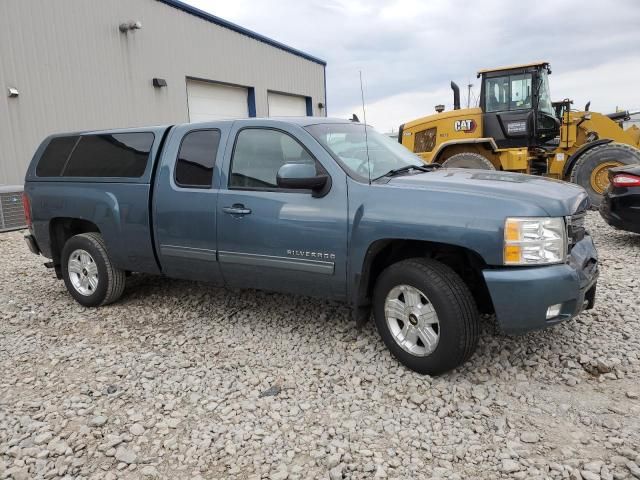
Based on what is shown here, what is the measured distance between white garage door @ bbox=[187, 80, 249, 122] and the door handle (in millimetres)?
11389

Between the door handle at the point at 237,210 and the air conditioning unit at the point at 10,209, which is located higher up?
the door handle at the point at 237,210

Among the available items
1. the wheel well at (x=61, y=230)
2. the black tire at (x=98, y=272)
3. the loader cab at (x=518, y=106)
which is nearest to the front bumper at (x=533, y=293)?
the black tire at (x=98, y=272)

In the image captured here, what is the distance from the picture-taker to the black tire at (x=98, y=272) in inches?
192

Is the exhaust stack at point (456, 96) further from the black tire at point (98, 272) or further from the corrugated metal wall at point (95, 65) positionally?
the corrugated metal wall at point (95, 65)

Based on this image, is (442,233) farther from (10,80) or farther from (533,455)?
(10,80)

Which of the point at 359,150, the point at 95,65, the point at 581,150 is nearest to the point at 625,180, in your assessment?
the point at 581,150

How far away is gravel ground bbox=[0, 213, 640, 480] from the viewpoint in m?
2.57

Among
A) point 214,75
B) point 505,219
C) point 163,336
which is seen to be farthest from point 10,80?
point 505,219

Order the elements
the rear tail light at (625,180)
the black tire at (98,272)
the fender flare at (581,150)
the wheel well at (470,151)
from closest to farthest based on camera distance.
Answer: the black tire at (98,272) < the rear tail light at (625,180) < the fender flare at (581,150) < the wheel well at (470,151)

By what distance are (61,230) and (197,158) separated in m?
2.12

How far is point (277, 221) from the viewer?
12.2ft

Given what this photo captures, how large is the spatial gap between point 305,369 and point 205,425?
890mm

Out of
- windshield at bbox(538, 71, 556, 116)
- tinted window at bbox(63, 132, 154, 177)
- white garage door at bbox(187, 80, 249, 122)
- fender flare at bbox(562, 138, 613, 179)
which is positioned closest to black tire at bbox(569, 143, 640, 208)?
fender flare at bbox(562, 138, 613, 179)

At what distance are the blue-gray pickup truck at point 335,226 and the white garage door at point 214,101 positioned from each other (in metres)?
10.5
